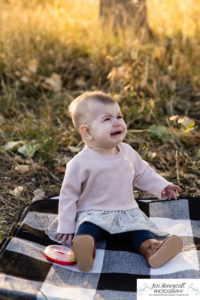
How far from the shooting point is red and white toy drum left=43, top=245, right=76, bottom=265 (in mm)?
1999

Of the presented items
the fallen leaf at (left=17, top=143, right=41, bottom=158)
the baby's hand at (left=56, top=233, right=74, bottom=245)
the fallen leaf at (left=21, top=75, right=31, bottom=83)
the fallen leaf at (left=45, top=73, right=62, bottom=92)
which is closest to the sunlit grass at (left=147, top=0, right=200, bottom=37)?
the fallen leaf at (left=45, top=73, right=62, bottom=92)

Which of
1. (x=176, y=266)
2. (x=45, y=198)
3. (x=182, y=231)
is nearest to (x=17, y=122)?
(x=45, y=198)

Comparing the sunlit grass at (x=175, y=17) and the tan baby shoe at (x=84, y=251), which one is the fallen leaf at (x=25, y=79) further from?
the tan baby shoe at (x=84, y=251)

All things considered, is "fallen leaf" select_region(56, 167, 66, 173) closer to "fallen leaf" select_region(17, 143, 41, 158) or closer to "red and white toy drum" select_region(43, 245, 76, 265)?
"fallen leaf" select_region(17, 143, 41, 158)

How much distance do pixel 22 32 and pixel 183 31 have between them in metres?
1.79

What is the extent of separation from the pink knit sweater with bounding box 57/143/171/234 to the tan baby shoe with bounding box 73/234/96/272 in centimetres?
24

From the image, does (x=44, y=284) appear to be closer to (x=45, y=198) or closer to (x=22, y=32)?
(x=45, y=198)

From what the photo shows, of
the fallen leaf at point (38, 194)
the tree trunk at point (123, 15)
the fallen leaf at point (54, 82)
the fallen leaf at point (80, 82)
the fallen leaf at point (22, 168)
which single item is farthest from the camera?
the tree trunk at point (123, 15)

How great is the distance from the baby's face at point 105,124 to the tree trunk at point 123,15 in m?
2.75

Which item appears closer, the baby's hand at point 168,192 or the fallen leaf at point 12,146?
the baby's hand at point 168,192

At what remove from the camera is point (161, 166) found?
3096 mm

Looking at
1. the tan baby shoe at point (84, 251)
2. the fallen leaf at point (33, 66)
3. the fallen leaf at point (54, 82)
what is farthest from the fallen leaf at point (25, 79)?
the tan baby shoe at point (84, 251)

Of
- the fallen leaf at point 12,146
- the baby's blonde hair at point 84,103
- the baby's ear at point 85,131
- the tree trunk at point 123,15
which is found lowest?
the fallen leaf at point 12,146

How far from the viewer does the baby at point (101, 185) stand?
6.84ft
